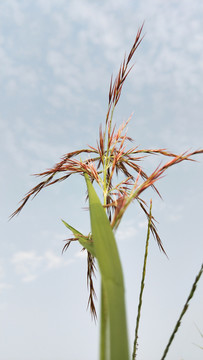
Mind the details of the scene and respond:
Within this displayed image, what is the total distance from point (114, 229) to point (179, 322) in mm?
334

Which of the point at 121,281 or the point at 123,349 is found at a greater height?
the point at 121,281

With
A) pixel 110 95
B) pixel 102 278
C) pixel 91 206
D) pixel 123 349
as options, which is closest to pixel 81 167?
pixel 110 95

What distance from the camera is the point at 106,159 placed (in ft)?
5.27

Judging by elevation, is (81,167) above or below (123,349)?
above

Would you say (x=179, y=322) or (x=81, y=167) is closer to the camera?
(x=179, y=322)

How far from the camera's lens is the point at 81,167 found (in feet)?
5.37

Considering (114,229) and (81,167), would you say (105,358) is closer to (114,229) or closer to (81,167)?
(114,229)

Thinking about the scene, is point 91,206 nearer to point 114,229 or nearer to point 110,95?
point 114,229

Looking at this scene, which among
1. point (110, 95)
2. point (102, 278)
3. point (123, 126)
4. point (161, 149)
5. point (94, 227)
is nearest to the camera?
point (102, 278)

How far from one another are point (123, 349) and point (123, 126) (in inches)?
51.7

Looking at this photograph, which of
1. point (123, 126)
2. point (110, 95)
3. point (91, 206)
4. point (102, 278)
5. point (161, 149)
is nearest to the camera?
point (102, 278)

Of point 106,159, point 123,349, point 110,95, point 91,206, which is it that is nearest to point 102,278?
point 123,349

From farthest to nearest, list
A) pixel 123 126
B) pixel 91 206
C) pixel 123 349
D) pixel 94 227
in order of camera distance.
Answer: pixel 123 126, pixel 91 206, pixel 94 227, pixel 123 349

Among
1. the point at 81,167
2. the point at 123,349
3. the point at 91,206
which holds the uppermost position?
the point at 81,167
